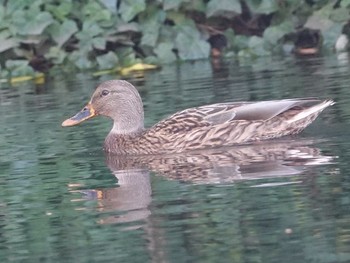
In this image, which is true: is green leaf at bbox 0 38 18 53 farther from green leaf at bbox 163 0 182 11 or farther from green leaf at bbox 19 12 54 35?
green leaf at bbox 163 0 182 11

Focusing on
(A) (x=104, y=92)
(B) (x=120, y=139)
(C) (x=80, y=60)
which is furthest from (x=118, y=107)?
(C) (x=80, y=60)

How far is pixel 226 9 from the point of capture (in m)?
20.4

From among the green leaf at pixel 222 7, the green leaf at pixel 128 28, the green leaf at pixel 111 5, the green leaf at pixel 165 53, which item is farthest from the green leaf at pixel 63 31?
the green leaf at pixel 222 7

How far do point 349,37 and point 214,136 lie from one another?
812 cm

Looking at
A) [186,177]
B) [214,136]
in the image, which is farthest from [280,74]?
[186,177]

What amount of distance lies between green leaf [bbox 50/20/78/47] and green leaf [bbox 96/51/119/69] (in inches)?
21.7

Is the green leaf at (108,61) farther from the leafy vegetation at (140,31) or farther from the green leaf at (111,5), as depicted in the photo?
the green leaf at (111,5)

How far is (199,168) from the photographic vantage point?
1075 cm

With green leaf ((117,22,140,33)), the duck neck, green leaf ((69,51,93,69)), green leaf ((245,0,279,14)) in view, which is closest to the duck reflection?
the duck neck

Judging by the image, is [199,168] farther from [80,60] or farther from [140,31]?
[140,31]

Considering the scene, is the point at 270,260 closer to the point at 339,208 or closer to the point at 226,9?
the point at 339,208

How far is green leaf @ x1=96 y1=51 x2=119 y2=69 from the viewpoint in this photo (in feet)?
64.8

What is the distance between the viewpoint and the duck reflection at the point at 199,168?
9.50 metres

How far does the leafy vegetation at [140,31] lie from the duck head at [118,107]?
22.1 feet
